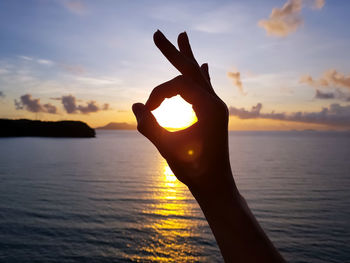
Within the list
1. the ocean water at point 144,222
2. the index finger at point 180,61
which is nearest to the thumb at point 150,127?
the index finger at point 180,61

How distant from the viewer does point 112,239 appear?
17266 mm

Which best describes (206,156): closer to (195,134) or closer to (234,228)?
(195,134)

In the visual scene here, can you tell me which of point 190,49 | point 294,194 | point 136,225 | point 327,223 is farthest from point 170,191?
point 190,49

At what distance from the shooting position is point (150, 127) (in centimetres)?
180

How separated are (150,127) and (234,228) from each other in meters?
0.87

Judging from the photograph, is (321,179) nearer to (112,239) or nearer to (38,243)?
(112,239)

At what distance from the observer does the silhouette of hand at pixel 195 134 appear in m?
1.56

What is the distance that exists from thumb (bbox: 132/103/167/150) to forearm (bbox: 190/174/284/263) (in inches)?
18.9

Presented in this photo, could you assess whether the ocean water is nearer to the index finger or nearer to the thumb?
the thumb

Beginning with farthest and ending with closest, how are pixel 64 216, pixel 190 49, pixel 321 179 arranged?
pixel 321 179
pixel 64 216
pixel 190 49

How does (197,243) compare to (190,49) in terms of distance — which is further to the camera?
(197,243)

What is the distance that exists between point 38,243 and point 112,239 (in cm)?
488

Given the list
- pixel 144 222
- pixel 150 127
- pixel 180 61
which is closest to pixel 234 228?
pixel 150 127

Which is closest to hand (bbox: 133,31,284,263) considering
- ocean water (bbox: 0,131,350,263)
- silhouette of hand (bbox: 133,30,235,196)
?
silhouette of hand (bbox: 133,30,235,196)
